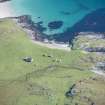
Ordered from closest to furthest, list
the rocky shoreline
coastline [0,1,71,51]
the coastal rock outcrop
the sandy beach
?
coastline [0,1,71,51] < the rocky shoreline < the coastal rock outcrop < the sandy beach

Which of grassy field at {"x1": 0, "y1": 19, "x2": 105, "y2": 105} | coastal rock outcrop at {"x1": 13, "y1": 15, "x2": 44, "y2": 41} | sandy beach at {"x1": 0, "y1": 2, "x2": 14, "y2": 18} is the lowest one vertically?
sandy beach at {"x1": 0, "y1": 2, "x2": 14, "y2": 18}

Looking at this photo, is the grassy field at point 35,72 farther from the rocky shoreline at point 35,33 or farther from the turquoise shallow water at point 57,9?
the turquoise shallow water at point 57,9

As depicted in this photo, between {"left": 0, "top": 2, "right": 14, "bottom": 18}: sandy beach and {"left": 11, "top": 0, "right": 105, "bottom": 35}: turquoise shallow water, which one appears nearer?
{"left": 11, "top": 0, "right": 105, "bottom": 35}: turquoise shallow water

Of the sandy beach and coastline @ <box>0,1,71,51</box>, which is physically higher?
coastline @ <box>0,1,71,51</box>

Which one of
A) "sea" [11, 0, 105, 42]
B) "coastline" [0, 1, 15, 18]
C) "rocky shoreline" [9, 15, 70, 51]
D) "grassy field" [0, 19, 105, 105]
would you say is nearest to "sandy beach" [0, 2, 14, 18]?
"coastline" [0, 1, 15, 18]

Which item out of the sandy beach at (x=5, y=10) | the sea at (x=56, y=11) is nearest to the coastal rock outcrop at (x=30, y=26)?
the sea at (x=56, y=11)

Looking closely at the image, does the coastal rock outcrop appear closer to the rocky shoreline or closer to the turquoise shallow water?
the rocky shoreline

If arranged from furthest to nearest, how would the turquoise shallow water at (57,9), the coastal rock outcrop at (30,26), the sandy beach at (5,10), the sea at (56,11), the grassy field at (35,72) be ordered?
the sandy beach at (5,10) → the turquoise shallow water at (57,9) → the sea at (56,11) → the coastal rock outcrop at (30,26) → the grassy field at (35,72)
